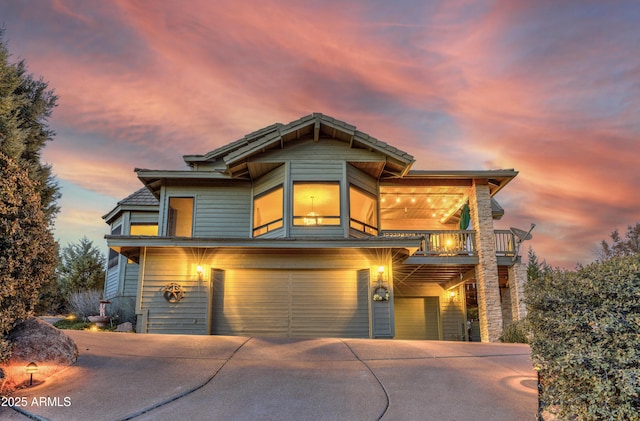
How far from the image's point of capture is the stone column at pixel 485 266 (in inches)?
587

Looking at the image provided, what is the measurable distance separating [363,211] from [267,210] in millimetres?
3233

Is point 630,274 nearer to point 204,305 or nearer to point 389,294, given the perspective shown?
point 389,294

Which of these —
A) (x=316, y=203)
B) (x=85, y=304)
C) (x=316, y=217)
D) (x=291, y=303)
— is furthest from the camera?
(x=85, y=304)

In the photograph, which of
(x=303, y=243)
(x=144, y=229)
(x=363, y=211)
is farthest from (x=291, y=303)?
(x=144, y=229)

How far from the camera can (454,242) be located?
16.4 m

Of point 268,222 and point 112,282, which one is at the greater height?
point 268,222

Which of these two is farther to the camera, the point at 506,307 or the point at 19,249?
the point at 506,307

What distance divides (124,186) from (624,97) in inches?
904

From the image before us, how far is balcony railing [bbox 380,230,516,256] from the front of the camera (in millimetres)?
15632

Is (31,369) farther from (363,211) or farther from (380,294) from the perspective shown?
(363,211)

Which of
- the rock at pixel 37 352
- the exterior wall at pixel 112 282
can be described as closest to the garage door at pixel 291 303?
the rock at pixel 37 352

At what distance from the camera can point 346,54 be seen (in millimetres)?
16000

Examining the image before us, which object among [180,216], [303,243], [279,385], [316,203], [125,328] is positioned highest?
[316,203]

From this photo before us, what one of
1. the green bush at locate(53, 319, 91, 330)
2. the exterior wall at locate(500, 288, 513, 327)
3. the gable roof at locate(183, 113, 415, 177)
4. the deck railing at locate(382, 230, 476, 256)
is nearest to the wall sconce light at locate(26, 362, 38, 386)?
the gable roof at locate(183, 113, 415, 177)
